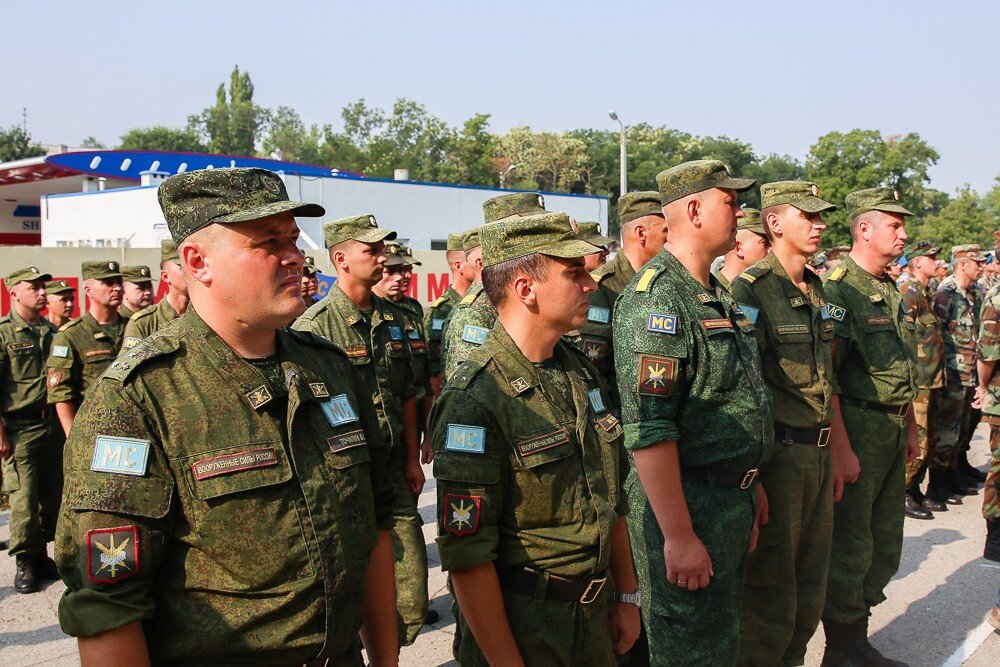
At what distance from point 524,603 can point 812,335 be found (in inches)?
100

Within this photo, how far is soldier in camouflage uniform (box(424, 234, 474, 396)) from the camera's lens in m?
7.09

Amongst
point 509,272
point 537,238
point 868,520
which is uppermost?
point 537,238

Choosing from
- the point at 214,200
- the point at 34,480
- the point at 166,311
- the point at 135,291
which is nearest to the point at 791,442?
the point at 214,200

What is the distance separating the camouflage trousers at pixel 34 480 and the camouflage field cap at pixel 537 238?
515 cm

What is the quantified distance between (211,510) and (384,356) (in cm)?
329

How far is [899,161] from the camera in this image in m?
46.4

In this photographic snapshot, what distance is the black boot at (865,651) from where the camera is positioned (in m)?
4.43

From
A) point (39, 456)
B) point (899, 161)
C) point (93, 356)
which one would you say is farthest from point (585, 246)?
point (899, 161)

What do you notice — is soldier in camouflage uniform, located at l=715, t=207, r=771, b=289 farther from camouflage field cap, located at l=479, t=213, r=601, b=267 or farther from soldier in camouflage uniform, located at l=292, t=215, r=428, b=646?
camouflage field cap, located at l=479, t=213, r=601, b=267

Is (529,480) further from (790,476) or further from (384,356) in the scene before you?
(384,356)

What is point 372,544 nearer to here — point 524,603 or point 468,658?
point 524,603

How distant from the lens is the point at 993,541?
6191 mm

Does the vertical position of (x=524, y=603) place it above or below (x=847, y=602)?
above

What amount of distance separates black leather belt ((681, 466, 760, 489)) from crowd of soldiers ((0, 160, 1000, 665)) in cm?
1
